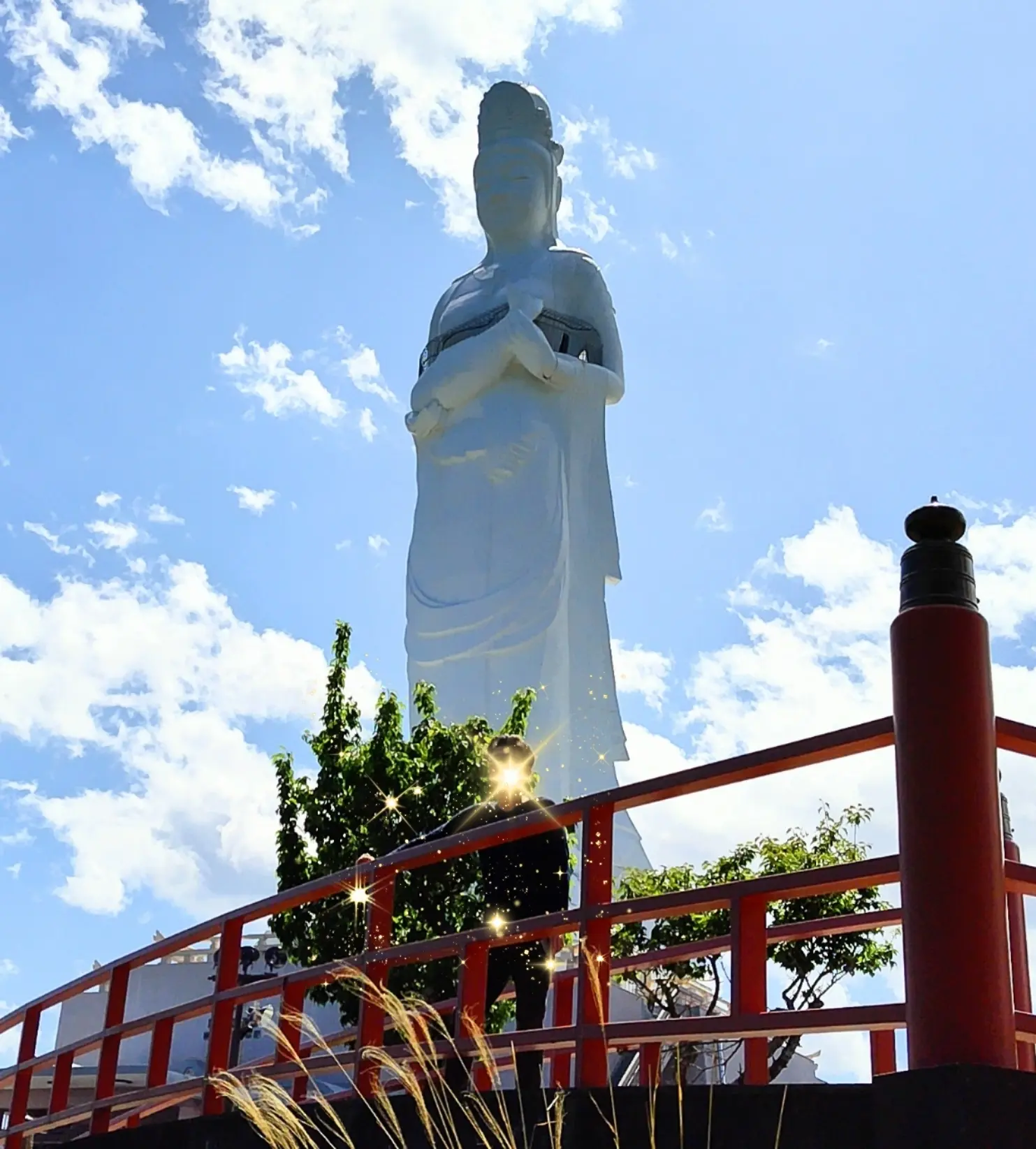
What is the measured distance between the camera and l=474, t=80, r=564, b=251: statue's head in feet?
74.6

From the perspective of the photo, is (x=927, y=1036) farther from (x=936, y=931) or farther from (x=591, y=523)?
(x=591, y=523)

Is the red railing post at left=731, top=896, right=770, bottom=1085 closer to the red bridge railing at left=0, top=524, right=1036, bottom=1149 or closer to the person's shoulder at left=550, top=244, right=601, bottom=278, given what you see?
the red bridge railing at left=0, top=524, right=1036, bottom=1149

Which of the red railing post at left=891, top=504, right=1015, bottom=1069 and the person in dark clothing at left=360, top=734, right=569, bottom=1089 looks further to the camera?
the person in dark clothing at left=360, top=734, right=569, bottom=1089

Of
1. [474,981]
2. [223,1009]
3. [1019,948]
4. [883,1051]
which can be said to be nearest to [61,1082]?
[223,1009]

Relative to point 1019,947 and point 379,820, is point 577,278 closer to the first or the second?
point 379,820

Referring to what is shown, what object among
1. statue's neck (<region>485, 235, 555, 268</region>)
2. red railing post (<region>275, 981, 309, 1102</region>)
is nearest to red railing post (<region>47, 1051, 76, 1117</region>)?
red railing post (<region>275, 981, 309, 1102</region>)

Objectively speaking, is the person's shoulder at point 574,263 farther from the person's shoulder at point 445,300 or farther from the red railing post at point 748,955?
the red railing post at point 748,955

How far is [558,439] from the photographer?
2216 cm

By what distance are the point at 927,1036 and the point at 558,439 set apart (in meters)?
19.1

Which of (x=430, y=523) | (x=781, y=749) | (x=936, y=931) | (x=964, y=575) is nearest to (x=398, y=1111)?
(x=781, y=749)

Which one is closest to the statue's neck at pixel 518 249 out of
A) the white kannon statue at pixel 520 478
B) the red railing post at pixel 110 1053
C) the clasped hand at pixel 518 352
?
the white kannon statue at pixel 520 478

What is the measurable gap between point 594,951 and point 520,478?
59.1 feet

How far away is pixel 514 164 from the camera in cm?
2273

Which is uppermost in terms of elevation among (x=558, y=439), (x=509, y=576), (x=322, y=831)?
(x=558, y=439)
